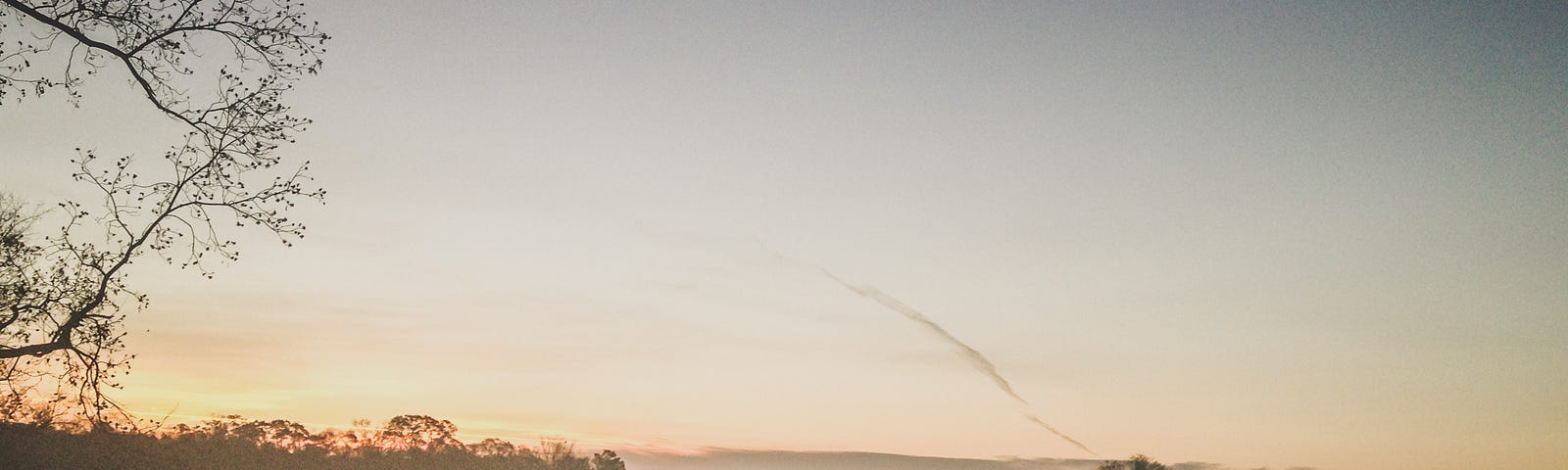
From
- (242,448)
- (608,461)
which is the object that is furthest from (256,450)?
(608,461)

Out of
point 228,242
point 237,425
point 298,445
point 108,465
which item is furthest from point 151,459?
point 228,242

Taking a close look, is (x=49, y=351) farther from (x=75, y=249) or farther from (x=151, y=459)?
(x=151, y=459)

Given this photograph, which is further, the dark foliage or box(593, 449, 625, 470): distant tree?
box(593, 449, 625, 470): distant tree

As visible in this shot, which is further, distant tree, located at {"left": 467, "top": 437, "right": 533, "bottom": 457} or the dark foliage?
distant tree, located at {"left": 467, "top": 437, "right": 533, "bottom": 457}

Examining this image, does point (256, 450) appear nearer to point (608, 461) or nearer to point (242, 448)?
point (242, 448)

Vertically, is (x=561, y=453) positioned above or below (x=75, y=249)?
below

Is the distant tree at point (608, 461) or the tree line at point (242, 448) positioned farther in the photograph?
the distant tree at point (608, 461)

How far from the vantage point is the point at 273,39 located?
13391mm

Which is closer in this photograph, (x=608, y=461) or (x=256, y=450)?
(x=256, y=450)

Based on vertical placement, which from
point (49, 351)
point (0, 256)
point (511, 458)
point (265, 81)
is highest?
point (265, 81)

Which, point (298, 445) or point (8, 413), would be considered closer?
point (8, 413)

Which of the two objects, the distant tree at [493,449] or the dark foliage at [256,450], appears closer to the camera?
the dark foliage at [256,450]

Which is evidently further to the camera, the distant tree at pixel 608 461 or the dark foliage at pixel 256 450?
the distant tree at pixel 608 461

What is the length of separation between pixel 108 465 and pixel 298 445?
1037 centimetres
